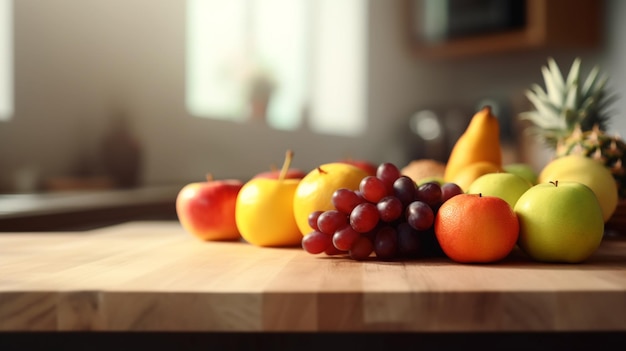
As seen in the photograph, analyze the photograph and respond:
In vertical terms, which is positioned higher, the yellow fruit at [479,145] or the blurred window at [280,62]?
the blurred window at [280,62]

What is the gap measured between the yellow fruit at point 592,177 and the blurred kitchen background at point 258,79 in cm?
115

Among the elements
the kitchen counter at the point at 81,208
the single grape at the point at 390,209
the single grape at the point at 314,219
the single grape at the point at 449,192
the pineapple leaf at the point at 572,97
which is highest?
the pineapple leaf at the point at 572,97

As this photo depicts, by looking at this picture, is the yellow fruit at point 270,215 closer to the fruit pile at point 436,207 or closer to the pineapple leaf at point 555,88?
the fruit pile at point 436,207

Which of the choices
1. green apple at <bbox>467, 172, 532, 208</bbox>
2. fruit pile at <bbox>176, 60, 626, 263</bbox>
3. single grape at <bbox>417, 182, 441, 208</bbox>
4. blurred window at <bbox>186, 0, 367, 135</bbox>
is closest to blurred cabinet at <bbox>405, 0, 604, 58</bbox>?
blurred window at <bbox>186, 0, 367, 135</bbox>

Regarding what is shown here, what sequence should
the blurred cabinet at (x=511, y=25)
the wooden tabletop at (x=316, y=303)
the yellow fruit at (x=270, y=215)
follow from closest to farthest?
the wooden tabletop at (x=316, y=303)
the yellow fruit at (x=270, y=215)
the blurred cabinet at (x=511, y=25)

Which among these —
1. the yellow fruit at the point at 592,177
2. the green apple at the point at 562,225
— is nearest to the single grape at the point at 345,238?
the green apple at the point at 562,225

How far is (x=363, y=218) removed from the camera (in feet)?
3.17

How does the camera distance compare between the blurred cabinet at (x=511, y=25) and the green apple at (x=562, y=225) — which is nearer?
the green apple at (x=562, y=225)

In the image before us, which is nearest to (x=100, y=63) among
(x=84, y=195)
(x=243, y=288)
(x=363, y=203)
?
(x=84, y=195)

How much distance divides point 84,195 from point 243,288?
1.59 m

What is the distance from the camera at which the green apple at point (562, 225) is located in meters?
0.94

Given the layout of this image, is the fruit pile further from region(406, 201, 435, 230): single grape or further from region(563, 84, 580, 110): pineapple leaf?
region(563, 84, 580, 110): pineapple leaf

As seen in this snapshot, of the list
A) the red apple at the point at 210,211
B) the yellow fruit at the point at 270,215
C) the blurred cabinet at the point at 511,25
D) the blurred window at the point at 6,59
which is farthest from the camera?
the blurred cabinet at the point at 511,25

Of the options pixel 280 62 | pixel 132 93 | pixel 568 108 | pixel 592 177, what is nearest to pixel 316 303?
pixel 592 177
